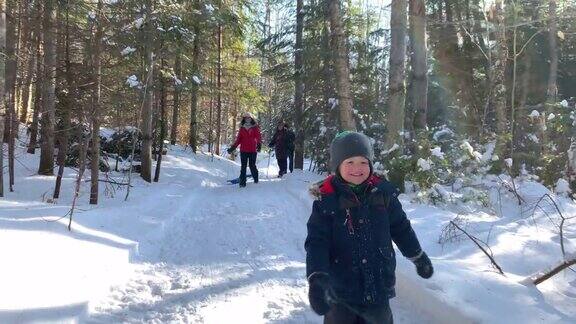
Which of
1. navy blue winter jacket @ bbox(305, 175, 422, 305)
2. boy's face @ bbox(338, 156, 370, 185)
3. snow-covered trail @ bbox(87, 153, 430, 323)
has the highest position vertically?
boy's face @ bbox(338, 156, 370, 185)

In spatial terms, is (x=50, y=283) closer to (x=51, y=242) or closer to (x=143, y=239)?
(x=51, y=242)

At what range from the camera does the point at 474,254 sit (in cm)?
577

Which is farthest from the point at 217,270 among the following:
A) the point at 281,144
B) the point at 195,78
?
the point at 281,144

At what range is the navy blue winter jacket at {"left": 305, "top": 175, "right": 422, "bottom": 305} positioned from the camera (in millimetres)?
3066

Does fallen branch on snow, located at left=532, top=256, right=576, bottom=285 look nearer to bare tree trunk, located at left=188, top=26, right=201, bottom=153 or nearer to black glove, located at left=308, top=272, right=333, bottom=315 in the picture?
black glove, located at left=308, top=272, right=333, bottom=315

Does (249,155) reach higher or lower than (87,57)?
lower

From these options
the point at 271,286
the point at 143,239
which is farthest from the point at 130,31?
the point at 271,286

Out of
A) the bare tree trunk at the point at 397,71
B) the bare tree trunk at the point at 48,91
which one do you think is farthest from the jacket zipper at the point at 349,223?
the bare tree trunk at the point at 48,91

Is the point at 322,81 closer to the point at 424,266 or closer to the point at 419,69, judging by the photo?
the point at 419,69

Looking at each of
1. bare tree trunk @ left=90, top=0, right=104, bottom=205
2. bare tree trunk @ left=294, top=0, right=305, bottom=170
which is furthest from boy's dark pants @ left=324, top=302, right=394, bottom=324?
bare tree trunk @ left=294, top=0, right=305, bottom=170

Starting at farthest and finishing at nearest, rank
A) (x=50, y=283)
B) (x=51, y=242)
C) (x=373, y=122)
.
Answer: (x=373, y=122) < (x=51, y=242) < (x=50, y=283)

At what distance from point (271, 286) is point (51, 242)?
98.9 inches

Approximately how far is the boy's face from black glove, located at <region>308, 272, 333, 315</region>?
654 millimetres

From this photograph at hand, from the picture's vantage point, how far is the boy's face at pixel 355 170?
125 inches
